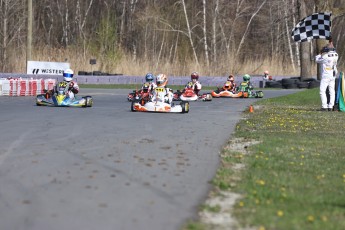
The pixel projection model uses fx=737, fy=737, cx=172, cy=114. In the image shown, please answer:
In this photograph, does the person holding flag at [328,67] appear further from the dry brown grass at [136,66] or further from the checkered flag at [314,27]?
the dry brown grass at [136,66]

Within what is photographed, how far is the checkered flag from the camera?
67.9 ft

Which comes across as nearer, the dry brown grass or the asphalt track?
the asphalt track

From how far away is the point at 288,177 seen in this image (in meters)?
7.24

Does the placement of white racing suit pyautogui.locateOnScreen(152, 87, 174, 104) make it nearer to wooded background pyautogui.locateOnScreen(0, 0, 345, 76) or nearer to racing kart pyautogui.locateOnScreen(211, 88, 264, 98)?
racing kart pyautogui.locateOnScreen(211, 88, 264, 98)

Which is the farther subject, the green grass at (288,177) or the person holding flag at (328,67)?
the person holding flag at (328,67)

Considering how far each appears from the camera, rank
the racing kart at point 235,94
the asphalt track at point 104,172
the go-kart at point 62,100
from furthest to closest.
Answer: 1. the racing kart at point 235,94
2. the go-kart at point 62,100
3. the asphalt track at point 104,172

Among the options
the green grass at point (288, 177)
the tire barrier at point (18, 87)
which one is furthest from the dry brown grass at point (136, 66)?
the green grass at point (288, 177)

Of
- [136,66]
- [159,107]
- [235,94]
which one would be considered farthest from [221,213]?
[136,66]

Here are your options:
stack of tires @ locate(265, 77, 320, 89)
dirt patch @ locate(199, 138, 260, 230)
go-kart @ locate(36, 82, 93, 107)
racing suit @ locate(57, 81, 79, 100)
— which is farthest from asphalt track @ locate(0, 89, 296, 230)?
stack of tires @ locate(265, 77, 320, 89)

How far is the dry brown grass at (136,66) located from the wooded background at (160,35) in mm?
56

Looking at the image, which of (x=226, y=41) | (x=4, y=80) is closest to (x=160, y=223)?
(x=4, y=80)

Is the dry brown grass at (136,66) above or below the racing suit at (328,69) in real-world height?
above

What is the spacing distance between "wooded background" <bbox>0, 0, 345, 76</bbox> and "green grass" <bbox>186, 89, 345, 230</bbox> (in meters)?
19.8

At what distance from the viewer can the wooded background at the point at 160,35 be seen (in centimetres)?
4259
